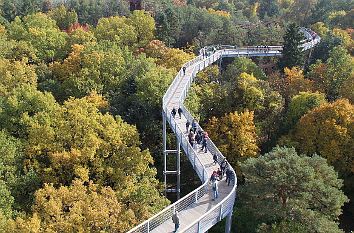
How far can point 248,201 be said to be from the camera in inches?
1111

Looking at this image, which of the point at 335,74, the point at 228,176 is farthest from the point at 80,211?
the point at 335,74

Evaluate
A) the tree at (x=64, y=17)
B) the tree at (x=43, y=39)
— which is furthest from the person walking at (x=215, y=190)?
the tree at (x=64, y=17)

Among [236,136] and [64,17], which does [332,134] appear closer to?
[236,136]

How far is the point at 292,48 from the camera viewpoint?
52.6 metres

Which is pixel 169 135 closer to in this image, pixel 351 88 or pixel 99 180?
pixel 99 180

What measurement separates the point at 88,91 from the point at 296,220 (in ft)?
77.0

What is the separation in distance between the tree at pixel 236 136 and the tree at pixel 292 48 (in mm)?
18233

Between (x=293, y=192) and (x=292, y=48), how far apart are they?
98.0 ft

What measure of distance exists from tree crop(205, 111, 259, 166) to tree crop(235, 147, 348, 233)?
8301 millimetres

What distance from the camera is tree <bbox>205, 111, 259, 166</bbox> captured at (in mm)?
36312

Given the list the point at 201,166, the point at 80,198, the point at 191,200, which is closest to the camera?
the point at 191,200

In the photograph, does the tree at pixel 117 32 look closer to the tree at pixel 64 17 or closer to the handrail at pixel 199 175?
the handrail at pixel 199 175

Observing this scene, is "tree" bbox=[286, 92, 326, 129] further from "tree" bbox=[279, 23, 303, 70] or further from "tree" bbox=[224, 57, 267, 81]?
"tree" bbox=[279, 23, 303, 70]

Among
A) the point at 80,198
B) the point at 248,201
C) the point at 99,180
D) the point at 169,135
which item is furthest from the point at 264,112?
the point at 80,198
